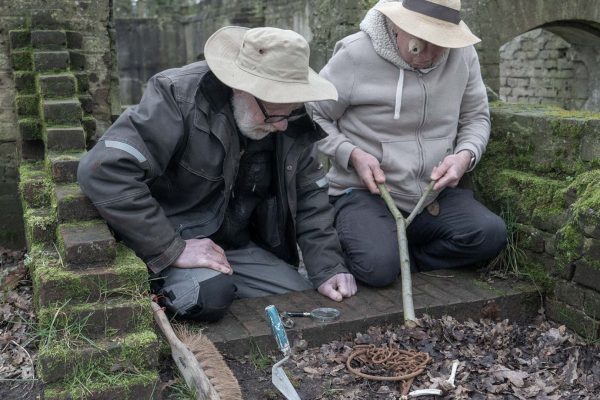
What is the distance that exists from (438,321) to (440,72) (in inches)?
58.5

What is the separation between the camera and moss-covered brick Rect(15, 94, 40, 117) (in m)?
4.95

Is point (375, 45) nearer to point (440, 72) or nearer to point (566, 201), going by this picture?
point (440, 72)

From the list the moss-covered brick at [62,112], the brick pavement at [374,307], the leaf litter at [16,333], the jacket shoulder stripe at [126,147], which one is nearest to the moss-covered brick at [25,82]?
the moss-covered brick at [62,112]

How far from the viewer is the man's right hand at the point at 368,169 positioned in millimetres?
3891

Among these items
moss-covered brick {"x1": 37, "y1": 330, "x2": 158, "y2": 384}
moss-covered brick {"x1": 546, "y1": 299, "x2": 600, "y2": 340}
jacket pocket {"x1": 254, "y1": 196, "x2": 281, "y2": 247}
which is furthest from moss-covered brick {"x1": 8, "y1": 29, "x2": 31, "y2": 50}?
moss-covered brick {"x1": 546, "y1": 299, "x2": 600, "y2": 340}

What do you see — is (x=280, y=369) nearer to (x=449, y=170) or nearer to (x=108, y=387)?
(x=108, y=387)

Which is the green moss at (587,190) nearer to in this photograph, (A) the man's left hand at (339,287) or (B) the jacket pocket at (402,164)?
(B) the jacket pocket at (402,164)

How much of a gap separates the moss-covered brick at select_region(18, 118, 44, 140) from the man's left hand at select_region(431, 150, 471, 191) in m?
2.78

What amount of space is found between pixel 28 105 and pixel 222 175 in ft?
7.52

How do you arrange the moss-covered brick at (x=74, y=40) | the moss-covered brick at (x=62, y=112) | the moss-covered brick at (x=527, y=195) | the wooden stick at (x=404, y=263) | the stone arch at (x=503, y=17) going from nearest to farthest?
the wooden stick at (x=404, y=263), the moss-covered brick at (x=527, y=195), the moss-covered brick at (x=62, y=112), the moss-covered brick at (x=74, y=40), the stone arch at (x=503, y=17)

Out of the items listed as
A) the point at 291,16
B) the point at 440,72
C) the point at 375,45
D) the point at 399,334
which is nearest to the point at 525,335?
the point at 399,334

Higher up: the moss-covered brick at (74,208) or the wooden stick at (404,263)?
the moss-covered brick at (74,208)

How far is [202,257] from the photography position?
3342 millimetres

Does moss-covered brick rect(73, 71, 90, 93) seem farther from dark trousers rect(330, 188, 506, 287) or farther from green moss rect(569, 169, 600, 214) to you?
green moss rect(569, 169, 600, 214)
